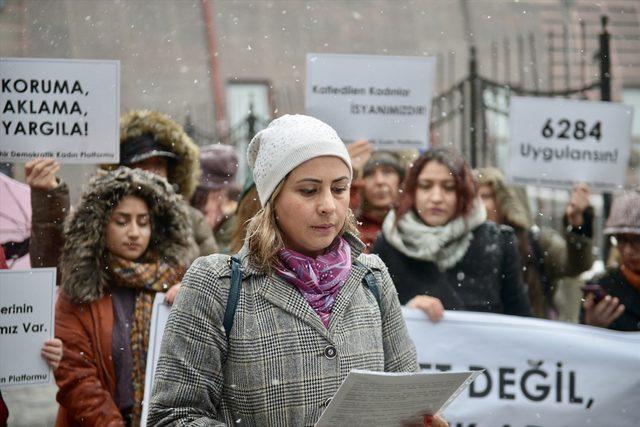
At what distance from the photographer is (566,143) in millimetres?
5199

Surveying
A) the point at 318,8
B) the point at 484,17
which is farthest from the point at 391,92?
the point at 484,17

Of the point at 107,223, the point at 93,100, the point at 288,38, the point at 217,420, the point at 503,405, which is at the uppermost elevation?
the point at 288,38

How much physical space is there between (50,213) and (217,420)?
80.7 inches

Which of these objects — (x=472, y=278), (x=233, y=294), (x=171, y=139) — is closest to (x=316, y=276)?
(x=233, y=294)

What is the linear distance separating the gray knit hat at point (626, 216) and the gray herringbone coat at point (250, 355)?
8.07ft

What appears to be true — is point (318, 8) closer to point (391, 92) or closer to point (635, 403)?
point (391, 92)

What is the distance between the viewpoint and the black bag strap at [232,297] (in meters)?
2.44

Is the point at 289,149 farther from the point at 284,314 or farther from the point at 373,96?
the point at 373,96

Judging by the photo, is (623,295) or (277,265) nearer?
(277,265)

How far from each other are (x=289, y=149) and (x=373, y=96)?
2.45 m

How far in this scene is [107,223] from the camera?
4004 mm

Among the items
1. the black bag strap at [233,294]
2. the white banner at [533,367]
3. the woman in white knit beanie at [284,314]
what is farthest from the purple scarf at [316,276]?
the white banner at [533,367]

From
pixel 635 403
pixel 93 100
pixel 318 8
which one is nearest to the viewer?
pixel 635 403

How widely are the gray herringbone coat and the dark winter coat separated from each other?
212cm
